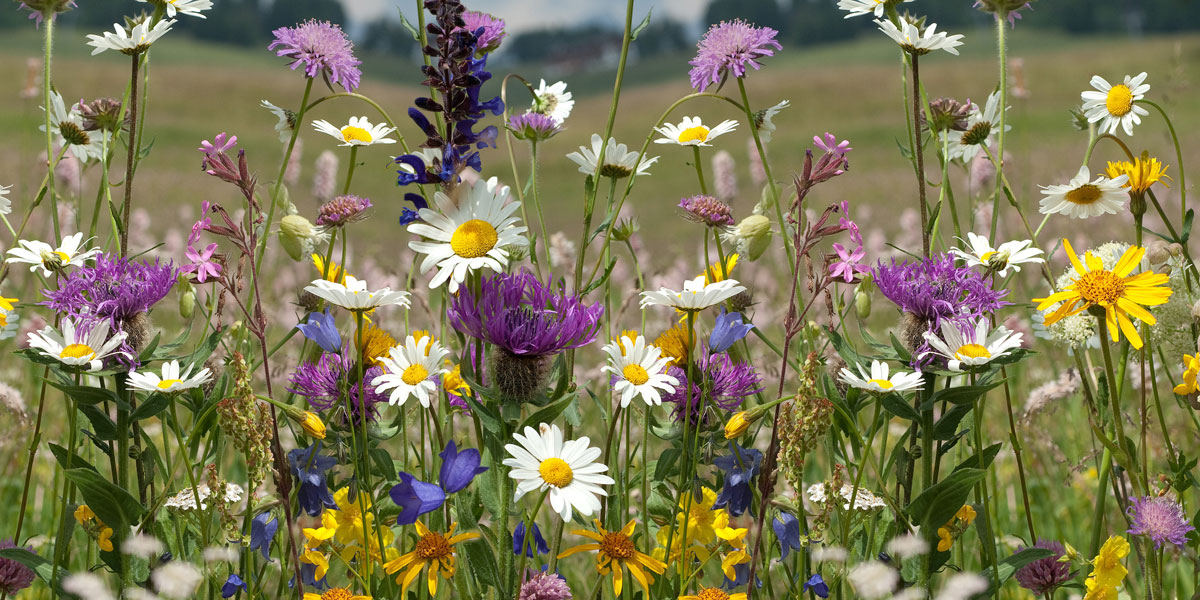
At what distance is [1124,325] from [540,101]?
3.86 ft

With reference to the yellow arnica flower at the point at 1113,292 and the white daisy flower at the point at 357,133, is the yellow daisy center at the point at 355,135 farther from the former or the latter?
the yellow arnica flower at the point at 1113,292

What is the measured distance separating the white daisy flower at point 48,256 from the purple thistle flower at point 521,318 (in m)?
0.68

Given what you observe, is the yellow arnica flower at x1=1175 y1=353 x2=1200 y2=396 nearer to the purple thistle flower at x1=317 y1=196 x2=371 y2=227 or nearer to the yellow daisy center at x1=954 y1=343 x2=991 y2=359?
the yellow daisy center at x1=954 y1=343 x2=991 y2=359

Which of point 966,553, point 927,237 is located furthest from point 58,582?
point 966,553

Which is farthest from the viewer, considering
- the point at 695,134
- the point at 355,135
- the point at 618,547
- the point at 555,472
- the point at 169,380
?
the point at 695,134

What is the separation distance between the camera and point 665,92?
40438 millimetres

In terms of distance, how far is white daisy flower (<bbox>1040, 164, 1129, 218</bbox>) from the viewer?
5.93ft

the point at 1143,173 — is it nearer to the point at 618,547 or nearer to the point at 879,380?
the point at 879,380

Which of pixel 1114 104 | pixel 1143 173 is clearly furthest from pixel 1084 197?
pixel 1114 104

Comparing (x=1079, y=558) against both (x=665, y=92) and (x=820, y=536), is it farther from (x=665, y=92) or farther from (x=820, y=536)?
(x=665, y=92)

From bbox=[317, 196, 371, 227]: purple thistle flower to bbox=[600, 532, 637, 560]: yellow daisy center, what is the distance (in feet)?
2.42

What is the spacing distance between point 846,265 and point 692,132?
1.56 ft

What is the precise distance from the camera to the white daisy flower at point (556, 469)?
4.53ft

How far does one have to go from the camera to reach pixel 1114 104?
1.99m
